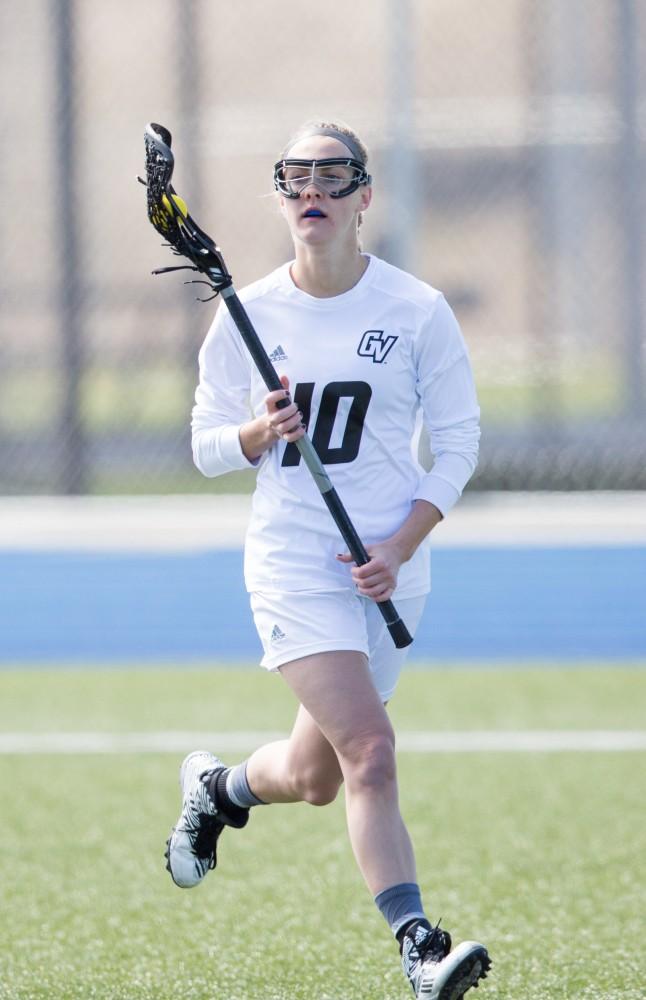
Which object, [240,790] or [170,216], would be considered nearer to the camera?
[170,216]

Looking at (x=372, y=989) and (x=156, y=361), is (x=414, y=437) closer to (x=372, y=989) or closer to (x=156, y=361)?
(x=372, y=989)

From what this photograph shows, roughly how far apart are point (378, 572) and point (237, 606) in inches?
173

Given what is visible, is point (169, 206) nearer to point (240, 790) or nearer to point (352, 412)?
point (352, 412)

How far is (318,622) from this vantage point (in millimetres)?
3375

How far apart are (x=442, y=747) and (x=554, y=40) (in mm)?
3786

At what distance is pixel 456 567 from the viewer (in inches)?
300

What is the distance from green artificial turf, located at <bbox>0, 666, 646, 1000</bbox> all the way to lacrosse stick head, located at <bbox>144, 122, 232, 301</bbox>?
60.9 inches

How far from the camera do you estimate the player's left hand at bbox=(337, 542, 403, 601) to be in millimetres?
3281

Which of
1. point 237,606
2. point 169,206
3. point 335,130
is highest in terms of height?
point 335,130

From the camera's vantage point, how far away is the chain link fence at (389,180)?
26.3 feet

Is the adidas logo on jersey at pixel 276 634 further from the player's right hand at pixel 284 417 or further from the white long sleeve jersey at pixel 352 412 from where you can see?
the player's right hand at pixel 284 417

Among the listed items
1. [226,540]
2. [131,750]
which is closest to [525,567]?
[226,540]

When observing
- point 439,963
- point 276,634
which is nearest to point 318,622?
point 276,634

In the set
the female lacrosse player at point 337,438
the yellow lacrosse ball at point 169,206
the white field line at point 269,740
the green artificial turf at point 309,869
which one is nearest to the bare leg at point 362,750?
the female lacrosse player at point 337,438
